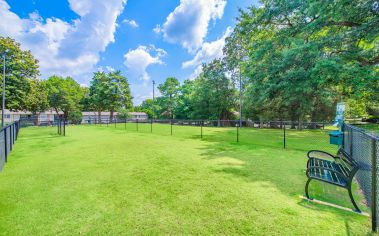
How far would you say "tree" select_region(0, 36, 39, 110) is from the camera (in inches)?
870

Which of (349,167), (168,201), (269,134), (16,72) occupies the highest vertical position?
(16,72)

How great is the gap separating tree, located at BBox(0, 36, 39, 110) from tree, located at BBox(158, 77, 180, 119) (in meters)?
24.2

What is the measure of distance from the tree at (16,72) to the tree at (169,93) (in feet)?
79.3

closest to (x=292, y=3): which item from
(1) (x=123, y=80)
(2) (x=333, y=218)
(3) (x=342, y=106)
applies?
(3) (x=342, y=106)

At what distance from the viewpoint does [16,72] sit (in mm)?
22938

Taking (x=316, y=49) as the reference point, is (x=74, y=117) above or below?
below

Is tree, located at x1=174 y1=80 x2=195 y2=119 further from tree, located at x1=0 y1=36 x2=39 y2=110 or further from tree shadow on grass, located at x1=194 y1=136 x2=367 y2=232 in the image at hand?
tree shadow on grass, located at x1=194 y1=136 x2=367 y2=232

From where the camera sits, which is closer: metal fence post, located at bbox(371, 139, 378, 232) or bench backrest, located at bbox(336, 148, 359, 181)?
metal fence post, located at bbox(371, 139, 378, 232)

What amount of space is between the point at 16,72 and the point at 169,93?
86.3ft

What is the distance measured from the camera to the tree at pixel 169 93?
41.1 meters

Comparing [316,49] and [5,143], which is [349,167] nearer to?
[316,49]

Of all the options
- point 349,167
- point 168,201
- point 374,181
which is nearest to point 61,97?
point 168,201

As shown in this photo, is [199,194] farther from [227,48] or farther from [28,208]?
[227,48]

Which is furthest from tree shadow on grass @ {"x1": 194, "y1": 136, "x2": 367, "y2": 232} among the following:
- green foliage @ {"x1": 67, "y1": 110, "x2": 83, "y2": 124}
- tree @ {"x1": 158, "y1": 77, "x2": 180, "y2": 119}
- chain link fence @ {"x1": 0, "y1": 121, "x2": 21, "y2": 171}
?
green foliage @ {"x1": 67, "y1": 110, "x2": 83, "y2": 124}
